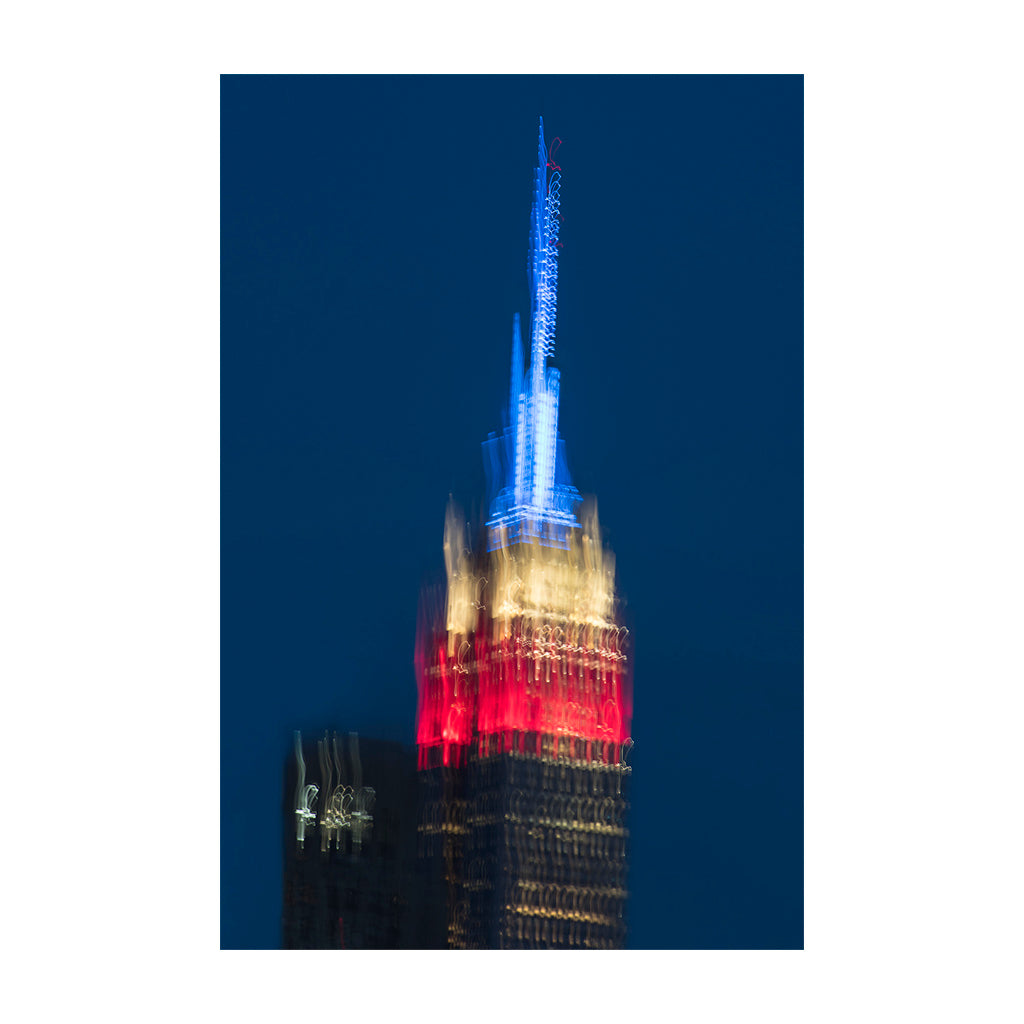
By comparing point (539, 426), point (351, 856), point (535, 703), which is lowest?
point (351, 856)

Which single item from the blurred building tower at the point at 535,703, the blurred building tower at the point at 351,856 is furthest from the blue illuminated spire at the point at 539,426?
the blurred building tower at the point at 351,856

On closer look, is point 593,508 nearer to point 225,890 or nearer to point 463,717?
point 463,717

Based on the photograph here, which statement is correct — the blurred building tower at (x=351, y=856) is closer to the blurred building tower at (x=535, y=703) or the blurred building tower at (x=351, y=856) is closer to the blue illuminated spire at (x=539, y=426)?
the blurred building tower at (x=535, y=703)

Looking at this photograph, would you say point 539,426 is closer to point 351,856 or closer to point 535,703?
point 535,703

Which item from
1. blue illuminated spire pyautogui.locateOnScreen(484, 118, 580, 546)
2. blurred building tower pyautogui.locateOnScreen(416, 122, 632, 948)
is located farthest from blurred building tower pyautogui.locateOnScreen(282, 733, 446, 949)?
blue illuminated spire pyautogui.locateOnScreen(484, 118, 580, 546)

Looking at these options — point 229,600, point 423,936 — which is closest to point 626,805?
point 423,936

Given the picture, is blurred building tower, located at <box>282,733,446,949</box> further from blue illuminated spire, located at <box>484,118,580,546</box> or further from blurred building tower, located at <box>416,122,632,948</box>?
blue illuminated spire, located at <box>484,118,580,546</box>

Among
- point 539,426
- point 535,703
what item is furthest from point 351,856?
point 539,426
